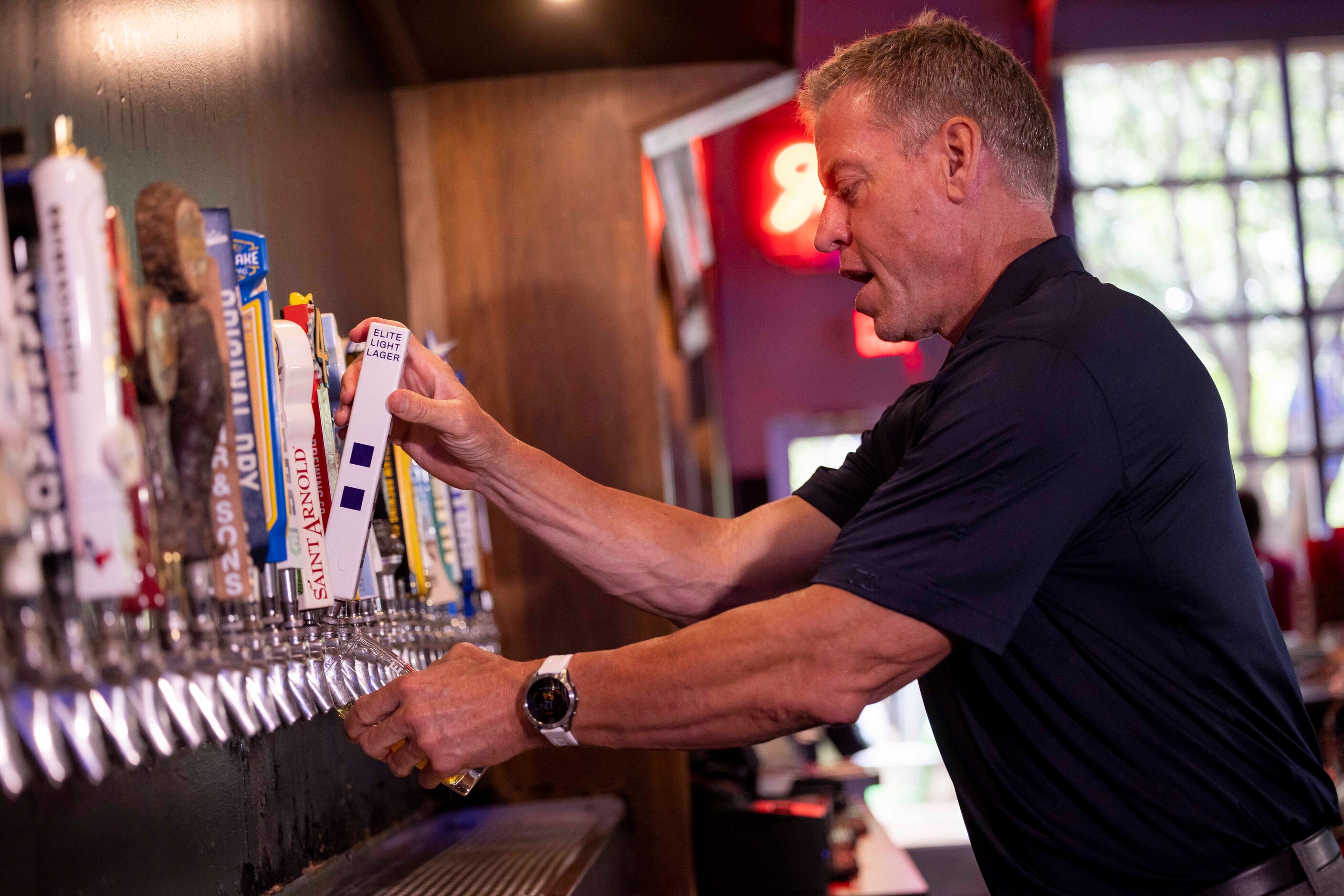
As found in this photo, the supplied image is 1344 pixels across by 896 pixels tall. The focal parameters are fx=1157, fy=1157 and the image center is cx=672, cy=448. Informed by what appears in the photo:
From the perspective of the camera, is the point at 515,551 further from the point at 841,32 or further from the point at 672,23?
the point at 841,32

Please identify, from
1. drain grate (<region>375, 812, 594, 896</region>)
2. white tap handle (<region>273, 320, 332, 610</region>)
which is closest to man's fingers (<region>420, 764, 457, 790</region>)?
white tap handle (<region>273, 320, 332, 610</region>)

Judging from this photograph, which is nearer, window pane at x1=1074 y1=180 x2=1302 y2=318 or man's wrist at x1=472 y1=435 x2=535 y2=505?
man's wrist at x1=472 y1=435 x2=535 y2=505

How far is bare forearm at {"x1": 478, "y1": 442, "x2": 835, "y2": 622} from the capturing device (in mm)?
1587

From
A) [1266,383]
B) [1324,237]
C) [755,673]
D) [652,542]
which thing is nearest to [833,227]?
[652,542]

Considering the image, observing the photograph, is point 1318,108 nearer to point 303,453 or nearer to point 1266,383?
point 1266,383

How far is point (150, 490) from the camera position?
85cm

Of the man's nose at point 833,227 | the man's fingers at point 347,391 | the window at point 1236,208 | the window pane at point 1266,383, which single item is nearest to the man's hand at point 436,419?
the man's fingers at point 347,391

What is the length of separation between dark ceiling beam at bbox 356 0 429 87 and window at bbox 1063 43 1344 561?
6603 millimetres

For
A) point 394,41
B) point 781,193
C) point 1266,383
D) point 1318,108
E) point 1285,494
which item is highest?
point 1318,108

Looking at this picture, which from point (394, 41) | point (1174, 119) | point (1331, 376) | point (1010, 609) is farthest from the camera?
point (1174, 119)

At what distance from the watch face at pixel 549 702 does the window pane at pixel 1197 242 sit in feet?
25.4

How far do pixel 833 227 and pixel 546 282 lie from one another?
118 centimetres

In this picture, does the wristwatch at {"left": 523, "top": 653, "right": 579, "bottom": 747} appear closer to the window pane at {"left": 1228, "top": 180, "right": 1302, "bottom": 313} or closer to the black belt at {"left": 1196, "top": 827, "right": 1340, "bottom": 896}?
the black belt at {"left": 1196, "top": 827, "right": 1340, "bottom": 896}

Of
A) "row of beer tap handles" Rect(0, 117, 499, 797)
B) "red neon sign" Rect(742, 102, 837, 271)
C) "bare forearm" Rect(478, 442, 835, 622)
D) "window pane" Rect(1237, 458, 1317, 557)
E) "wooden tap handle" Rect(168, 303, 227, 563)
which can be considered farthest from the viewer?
"window pane" Rect(1237, 458, 1317, 557)
